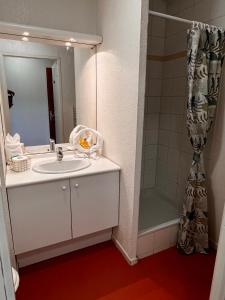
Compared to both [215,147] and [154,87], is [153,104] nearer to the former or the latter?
[154,87]

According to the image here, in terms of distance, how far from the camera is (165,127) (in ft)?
8.23

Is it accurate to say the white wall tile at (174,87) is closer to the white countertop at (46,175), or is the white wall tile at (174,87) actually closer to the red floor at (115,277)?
the white countertop at (46,175)

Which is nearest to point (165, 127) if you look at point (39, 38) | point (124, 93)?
point (124, 93)

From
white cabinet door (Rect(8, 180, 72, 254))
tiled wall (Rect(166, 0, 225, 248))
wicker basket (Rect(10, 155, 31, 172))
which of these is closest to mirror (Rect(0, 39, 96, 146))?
wicker basket (Rect(10, 155, 31, 172))

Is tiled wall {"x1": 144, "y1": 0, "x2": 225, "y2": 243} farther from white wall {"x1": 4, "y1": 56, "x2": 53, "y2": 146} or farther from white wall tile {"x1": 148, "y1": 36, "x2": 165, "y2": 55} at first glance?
white wall {"x1": 4, "y1": 56, "x2": 53, "y2": 146}

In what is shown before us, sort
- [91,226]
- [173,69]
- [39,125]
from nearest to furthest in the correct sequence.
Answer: [91,226]
[39,125]
[173,69]

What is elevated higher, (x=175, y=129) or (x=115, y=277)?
(x=175, y=129)

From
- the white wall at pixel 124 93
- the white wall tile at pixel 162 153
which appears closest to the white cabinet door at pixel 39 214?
the white wall at pixel 124 93

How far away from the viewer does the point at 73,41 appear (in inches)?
73.3

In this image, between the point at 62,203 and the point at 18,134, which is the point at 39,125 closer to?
the point at 18,134

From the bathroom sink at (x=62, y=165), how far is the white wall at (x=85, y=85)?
Answer: 1.45ft

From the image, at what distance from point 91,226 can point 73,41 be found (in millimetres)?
1689

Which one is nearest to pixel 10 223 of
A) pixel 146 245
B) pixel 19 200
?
pixel 19 200

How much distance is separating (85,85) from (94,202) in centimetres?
118
